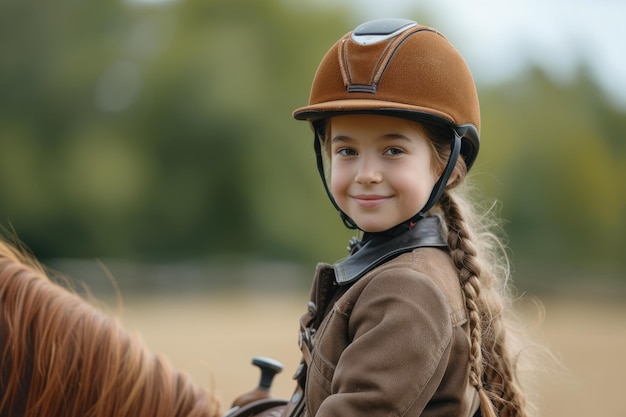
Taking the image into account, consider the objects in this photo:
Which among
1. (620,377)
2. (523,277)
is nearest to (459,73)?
(620,377)

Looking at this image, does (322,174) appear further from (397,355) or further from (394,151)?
(397,355)

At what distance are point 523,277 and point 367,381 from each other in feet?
75.2

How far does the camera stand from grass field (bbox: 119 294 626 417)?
11039mm

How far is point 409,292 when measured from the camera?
1996 mm

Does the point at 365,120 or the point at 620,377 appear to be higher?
the point at 365,120

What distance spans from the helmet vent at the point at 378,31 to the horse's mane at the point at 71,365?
1.28 m

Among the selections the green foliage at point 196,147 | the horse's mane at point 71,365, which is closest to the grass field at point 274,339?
the horse's mane at point 71,365

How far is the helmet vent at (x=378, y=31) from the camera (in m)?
2.20

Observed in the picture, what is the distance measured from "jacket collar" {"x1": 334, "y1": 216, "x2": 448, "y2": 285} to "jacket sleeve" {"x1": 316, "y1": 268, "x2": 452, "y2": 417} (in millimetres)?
151

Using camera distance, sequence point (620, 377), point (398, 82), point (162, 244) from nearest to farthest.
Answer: point (398, 82) → point (620, 377) → point (162, 244)

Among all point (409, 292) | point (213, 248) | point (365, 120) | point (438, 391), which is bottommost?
point (213, 248)

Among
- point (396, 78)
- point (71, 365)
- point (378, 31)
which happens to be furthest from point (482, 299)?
point (71, 365)

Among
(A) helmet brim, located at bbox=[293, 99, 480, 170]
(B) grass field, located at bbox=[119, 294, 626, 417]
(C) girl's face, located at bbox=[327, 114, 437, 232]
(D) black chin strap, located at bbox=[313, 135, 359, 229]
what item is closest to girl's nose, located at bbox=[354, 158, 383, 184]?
(C) girl's face, located at bbox=[327, 114, 437, 232]

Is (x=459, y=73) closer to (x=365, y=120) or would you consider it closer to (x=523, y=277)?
(x=365, y=120)
